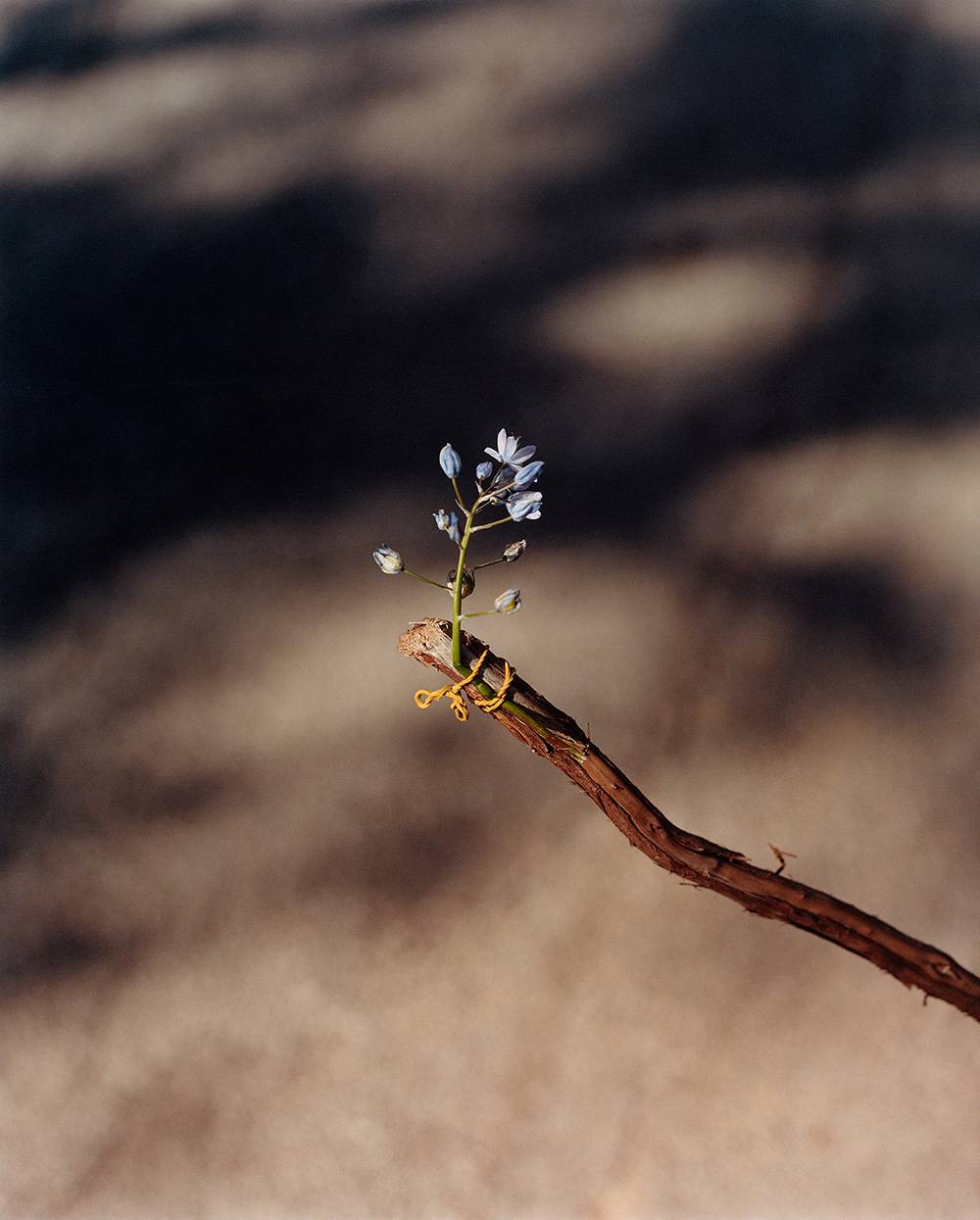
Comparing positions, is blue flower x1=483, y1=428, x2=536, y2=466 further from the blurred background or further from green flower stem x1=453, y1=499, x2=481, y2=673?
the blurred background

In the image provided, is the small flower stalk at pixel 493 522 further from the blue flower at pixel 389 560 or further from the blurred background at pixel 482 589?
the blurred background at pixel 482 589

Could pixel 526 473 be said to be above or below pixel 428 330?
below

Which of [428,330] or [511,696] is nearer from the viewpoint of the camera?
[511,696]

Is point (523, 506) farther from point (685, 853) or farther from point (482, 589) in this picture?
point (482, 589)

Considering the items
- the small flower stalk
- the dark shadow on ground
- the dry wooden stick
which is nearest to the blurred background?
the dark shadow on ground

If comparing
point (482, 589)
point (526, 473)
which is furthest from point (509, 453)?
point (482, 589)

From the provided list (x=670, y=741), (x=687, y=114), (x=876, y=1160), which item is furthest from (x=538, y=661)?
(x=687, y=114)
